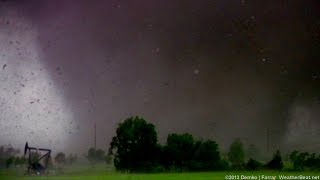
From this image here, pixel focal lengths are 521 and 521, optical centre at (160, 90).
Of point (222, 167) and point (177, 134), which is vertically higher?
point (177, 134)

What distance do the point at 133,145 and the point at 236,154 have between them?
1.16 metres

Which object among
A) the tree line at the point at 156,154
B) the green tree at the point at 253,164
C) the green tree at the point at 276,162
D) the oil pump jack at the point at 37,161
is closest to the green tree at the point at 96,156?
the tree line at the point at 156,154

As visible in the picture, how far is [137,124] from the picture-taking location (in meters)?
5.88

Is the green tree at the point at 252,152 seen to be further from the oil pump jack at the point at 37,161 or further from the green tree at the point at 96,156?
the oil pump jack at the point at 37,161

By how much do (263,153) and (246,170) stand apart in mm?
279

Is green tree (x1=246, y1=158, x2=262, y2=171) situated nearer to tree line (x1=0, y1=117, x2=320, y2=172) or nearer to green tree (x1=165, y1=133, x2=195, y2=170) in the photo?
tree line (x1=0, y1=117, x2=320, y2=172)

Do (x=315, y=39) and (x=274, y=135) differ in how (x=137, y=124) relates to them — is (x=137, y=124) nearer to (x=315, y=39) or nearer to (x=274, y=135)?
(x=274, y=135)

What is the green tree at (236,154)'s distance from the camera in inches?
223

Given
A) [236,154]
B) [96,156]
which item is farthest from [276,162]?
[96,156]

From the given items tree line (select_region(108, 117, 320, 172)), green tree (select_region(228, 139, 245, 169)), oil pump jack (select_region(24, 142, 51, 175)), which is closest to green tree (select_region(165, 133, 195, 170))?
tree line (select_region(108, 117, 320, 172))

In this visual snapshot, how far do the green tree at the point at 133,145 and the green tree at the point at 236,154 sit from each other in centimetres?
85

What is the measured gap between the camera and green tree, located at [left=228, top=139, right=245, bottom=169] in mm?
5676

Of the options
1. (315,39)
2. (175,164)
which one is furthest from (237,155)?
Answer: (315,39)

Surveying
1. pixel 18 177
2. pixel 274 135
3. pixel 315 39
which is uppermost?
pixel 315 39
